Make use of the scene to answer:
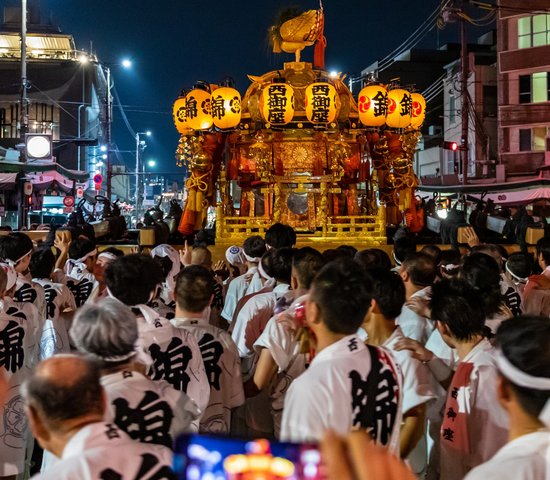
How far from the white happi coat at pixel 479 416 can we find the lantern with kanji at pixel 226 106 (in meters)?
13.5

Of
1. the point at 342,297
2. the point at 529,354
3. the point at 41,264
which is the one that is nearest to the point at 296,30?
the point at 41,264

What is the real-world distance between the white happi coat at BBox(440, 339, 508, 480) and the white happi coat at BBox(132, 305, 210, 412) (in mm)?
1428

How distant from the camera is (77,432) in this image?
2145mm

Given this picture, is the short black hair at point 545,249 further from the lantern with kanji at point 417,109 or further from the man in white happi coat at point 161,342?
the lantern with kanji at point 417,109

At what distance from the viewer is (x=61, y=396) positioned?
2139 mm

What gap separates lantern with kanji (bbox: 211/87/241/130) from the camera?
16.2 m

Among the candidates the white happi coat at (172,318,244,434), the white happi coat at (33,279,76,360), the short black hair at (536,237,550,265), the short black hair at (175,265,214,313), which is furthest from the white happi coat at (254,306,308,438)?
the short black hair at (536,237,550,265)

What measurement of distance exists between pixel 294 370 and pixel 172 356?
906 mm

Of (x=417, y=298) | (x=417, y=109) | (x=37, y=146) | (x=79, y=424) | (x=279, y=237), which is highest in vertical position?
(x=417, y=109)

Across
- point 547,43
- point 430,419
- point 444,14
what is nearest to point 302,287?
point 430,419

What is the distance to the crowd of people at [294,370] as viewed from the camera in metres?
2.16

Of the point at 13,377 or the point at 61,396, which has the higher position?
the point at 61,396

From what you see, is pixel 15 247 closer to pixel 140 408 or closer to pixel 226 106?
pixel 140 408

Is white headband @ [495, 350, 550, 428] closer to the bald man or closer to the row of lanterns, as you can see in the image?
the bald man
